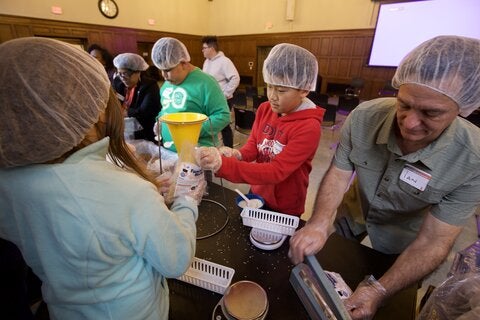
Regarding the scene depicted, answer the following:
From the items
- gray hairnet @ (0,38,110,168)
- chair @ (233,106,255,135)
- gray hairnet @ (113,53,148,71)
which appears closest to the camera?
gray hairnet @ (0,38,110,168)

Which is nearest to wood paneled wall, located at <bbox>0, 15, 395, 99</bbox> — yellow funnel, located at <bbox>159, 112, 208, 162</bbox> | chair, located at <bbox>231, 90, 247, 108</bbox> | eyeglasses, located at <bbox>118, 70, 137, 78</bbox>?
chair, located at <bbox>231, 90, 247, 108</bbox>

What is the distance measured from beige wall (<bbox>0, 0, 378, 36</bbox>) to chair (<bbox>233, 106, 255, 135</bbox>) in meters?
5.05

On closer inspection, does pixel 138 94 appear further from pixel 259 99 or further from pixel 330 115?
pixel 330 115

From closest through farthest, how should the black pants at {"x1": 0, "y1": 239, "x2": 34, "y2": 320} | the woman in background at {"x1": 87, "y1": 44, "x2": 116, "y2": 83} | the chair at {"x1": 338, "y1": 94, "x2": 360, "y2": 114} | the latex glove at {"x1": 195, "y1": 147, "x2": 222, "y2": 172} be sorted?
the black pants at {"x1": 0, "y1": 239, "x2": 34, "y2": 320}
the latex glove at {"x1": 195, "y1": 147, "x2": 222, "y2": 172}
the woman in background at {"x1": 87, "y1": 44, "x2": 116, "y2": 83}
the chair at {"x1": 338, "y1": 94, "x2": 360, "y2": 114}

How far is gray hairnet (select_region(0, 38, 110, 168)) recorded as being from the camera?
391mm

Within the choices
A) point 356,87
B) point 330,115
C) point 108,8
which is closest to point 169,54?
point 330,115

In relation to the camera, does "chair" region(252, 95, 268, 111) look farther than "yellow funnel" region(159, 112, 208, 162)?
Yes

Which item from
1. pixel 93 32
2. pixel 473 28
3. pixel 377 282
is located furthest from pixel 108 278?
pixel 93 32

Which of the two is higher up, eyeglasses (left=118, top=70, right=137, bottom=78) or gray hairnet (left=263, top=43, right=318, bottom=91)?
gray hairnet (left=263, top=43, right=318, bottom=91)

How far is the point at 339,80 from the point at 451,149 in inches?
282

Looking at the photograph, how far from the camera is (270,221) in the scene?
0.95 meters

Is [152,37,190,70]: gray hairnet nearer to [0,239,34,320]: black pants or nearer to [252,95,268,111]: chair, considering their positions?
[0,239,34,320]: black pants

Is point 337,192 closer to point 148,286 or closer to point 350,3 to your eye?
point 148,286

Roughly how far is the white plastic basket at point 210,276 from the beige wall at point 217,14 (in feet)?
23.0
